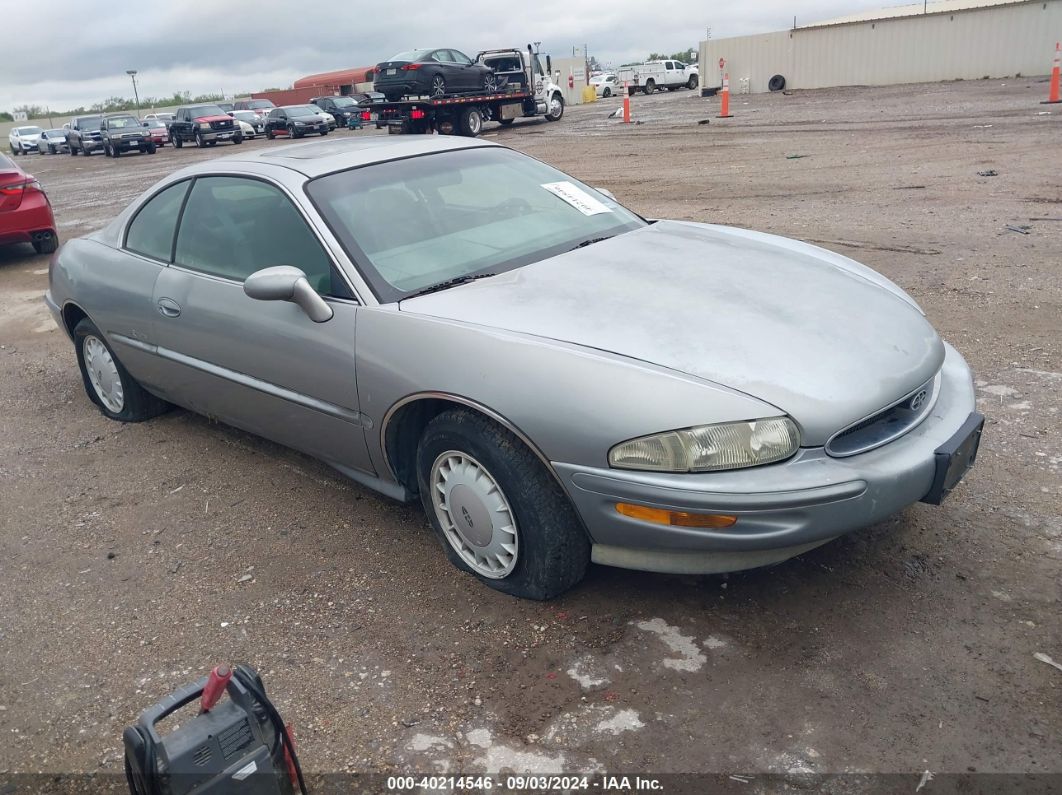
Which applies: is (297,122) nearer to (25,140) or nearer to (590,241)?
(25,140)

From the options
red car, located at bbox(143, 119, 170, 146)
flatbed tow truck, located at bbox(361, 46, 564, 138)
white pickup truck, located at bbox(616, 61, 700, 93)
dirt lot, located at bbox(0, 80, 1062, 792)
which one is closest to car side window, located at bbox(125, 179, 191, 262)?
dirt lot, located at bbox(0, 80, 1062, 792)

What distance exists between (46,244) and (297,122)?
23817 millimetres

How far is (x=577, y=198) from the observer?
4027mm

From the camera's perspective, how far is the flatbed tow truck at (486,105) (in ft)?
76.8

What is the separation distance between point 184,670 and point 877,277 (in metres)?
2.97

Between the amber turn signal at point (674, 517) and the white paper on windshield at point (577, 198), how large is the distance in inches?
69.6

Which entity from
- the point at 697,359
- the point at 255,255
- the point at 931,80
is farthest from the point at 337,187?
the point at 931,80

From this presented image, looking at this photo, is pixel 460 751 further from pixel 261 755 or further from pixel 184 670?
pixel 184 670

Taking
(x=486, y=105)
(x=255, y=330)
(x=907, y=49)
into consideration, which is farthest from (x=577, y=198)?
(x=907, y=49)

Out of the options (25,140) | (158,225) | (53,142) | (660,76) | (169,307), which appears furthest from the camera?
(660,76)

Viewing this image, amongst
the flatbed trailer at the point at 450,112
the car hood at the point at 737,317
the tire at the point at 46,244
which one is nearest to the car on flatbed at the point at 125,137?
the flatbed trailer at the point at 450,112

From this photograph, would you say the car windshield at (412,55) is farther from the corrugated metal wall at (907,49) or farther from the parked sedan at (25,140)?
the parked sedan at (25,140)

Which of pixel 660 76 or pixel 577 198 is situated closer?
pixel 577 198

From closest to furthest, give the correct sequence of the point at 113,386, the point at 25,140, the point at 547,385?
the point at 547,385, the point at 113,386, the point at 25,140
